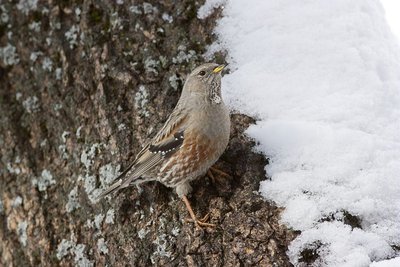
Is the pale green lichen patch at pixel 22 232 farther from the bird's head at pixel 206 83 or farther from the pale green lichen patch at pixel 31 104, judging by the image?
the bird's head at pixel 206 83

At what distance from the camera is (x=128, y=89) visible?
172 inches

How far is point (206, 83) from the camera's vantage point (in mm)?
4262

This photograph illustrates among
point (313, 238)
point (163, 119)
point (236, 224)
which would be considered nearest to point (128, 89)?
point (163, 119)

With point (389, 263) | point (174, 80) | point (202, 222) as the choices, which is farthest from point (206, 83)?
point (389, 263)

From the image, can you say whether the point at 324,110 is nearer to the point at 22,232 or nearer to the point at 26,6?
the point at 22,232

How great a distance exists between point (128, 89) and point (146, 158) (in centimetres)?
55

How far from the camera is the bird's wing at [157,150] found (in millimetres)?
4070

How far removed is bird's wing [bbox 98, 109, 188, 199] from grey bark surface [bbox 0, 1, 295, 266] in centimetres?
9

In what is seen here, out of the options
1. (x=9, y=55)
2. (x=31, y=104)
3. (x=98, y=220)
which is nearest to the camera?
(x=98, y=220)

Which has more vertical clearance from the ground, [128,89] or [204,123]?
[128,89]

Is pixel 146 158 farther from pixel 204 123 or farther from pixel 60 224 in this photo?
pixel 60 224

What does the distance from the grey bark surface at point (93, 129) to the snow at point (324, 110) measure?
0.19 m

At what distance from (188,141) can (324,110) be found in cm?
99

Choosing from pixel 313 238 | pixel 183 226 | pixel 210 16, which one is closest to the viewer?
pixel 313 238
